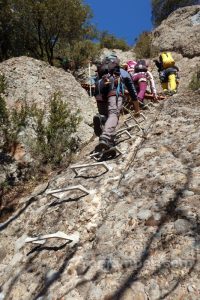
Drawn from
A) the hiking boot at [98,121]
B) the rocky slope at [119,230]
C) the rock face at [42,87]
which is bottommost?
the rocky slope at [119,230]

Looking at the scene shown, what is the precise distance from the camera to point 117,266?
140 inches

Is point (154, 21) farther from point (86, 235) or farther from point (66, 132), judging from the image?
point (86, 235)

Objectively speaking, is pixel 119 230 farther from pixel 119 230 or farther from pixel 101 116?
pixel 101 116

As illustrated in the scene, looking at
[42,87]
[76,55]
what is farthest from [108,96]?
[76,55]

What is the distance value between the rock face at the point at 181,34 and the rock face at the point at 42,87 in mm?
9091

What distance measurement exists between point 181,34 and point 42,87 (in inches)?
486

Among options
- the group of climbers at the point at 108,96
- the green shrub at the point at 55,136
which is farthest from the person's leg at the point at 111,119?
the green shrub at the point at 55,136

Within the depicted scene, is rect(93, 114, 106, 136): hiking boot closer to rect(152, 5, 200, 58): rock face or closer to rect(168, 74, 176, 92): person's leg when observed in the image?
rect(168, 74, 176, 92): person's leg

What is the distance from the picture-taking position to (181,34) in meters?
20.1

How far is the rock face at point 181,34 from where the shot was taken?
18.4 metres

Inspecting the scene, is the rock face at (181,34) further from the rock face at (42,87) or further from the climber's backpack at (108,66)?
the climber's backpack at (108,66)

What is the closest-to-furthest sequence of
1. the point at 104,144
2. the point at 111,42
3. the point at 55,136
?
1. the point at 104,144
2. the point at 55,136
3. the point at 111,42

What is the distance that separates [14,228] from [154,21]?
1170 inches

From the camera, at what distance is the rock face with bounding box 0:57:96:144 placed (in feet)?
29.6
